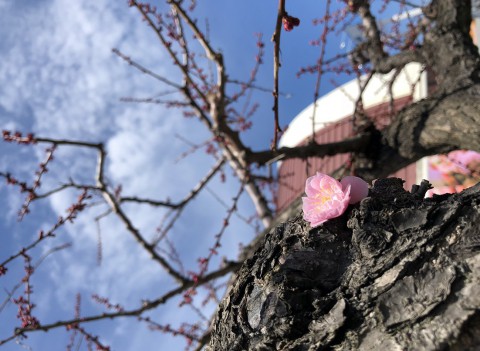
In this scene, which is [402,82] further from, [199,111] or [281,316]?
[281,316]

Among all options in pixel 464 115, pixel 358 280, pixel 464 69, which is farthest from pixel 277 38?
pixel 464 69

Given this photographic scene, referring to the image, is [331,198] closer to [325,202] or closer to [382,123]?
[325,202]

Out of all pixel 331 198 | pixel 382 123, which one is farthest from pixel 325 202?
pixel 382 123

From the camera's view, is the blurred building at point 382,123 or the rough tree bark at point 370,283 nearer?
the rough tree bark at point 370,283

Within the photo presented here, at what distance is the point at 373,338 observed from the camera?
0.91 m

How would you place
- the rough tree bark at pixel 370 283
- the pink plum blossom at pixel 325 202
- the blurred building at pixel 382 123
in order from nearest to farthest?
the rough tree bark at pixel 370 283, the pink plum blossom at pixel 325 202, the blurred building at pixel 382 123

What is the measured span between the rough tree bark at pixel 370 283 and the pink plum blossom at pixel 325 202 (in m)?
0.03

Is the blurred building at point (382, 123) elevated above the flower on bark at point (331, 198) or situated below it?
above

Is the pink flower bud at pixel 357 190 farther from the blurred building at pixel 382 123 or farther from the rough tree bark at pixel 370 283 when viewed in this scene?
the blurred building at pixel 382 123

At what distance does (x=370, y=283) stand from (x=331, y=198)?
1.00 ft

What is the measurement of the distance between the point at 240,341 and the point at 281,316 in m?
0.12

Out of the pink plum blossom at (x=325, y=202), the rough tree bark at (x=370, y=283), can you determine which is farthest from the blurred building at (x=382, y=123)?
the rough tree bark at (x=370, y=283)

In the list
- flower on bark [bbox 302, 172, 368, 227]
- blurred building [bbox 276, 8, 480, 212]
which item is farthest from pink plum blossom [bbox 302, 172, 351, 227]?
blurred building [bbox 276, 8, 480, 212]

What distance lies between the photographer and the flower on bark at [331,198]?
46.7 inches
